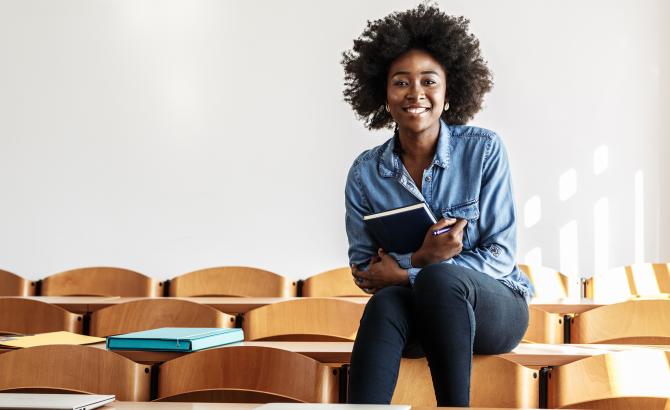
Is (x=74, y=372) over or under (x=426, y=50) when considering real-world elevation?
under

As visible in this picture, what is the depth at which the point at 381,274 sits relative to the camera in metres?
2.05

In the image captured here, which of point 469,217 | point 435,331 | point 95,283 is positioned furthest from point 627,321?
point 95,283

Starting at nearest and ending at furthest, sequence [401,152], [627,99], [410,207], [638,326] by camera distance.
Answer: [410,207]
[401,152]
[638,326]
[627,99]

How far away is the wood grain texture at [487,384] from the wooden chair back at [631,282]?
2.50 meters

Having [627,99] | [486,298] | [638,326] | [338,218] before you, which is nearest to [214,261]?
[338,218]

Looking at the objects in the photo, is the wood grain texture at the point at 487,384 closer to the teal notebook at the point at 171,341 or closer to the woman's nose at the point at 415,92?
the teal notebook at the point at 171,341

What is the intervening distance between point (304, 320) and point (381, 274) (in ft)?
2.27

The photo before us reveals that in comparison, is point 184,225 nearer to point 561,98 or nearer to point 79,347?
point 561,98

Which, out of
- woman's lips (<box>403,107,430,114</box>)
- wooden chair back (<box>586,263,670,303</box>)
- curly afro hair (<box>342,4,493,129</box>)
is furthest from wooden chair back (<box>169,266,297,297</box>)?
woman's lips (<box>403,107,430,114</box>)

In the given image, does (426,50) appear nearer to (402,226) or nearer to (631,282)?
(402,226)

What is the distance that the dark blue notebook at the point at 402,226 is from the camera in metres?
1.98

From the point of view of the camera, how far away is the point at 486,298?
1.86 metres

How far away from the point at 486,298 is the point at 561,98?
136 inches

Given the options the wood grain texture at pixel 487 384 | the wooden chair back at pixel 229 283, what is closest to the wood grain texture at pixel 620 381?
the wood grain texture at pixel 487 384
